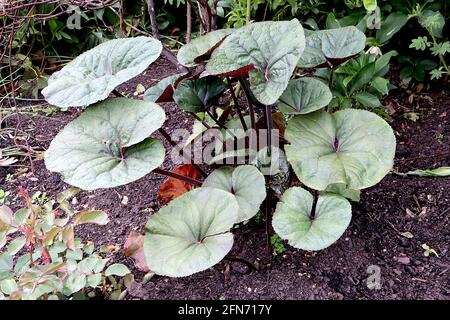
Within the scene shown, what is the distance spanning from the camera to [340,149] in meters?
1.23

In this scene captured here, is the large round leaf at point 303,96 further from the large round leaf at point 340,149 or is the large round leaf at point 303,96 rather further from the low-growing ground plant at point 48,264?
the low-growing ground plant at point 48,264

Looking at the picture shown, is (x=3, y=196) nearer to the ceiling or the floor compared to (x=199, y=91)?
nearer to the floor

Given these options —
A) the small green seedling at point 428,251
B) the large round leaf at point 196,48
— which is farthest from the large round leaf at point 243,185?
the small green seedling at point 428,251

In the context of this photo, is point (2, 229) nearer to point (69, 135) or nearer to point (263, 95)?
point (69, 135)

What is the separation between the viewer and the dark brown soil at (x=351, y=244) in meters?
1.27

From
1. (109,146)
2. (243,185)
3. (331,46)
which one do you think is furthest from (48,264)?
(331,46)

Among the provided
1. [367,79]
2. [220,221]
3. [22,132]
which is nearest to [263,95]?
[220,221]

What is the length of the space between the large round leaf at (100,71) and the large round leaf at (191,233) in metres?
0.32

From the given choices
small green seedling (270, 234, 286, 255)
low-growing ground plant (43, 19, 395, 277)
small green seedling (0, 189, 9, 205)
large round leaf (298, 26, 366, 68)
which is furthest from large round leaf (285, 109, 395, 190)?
small green seedling (0, 189, 9, 205)

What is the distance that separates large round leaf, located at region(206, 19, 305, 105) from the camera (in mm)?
1127

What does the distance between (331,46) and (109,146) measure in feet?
2.13

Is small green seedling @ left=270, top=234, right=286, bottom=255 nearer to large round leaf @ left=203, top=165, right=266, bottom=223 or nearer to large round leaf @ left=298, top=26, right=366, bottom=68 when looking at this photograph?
large round leaf @ left=203, top=165, right=266, bottom=223

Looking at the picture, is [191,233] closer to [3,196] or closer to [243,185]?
[243,185]
